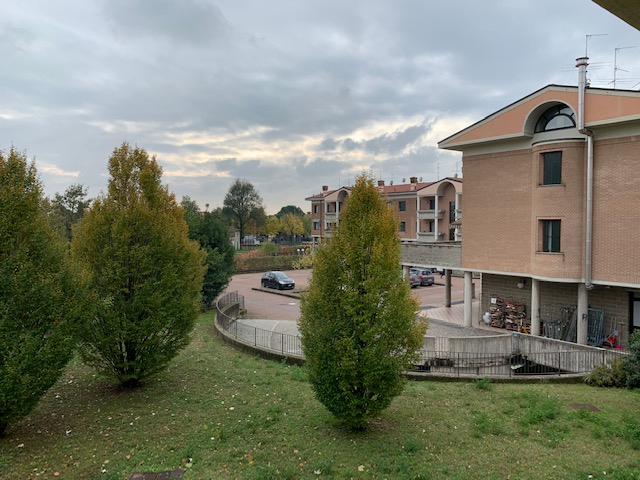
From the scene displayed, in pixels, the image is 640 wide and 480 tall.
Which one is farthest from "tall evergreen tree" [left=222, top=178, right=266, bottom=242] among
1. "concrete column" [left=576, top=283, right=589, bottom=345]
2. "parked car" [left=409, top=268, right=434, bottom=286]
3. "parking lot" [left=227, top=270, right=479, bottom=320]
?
"concrete column" [left=576, top=283, right=589, bottom=345]

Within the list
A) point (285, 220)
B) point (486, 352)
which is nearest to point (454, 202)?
point (486, 352)

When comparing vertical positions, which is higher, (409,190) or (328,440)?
(409,190)

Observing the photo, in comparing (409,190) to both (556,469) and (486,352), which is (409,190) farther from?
(556,469)

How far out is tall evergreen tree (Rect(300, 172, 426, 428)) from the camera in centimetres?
816

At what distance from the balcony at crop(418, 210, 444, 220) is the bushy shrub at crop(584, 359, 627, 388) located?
35545mm

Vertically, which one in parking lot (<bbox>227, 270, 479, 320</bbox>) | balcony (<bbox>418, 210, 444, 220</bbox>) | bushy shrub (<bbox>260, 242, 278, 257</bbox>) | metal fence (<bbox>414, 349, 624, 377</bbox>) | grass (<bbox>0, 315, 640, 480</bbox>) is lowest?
parking lot (<bbox>227, 270, 479, 320</bbox>)

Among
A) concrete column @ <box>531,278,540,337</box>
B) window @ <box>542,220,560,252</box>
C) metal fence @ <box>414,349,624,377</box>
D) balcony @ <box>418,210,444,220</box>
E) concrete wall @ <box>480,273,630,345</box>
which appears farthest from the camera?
balcony @ <box>418,210,444,220</box>

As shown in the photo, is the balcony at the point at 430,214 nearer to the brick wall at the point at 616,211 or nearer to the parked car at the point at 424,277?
the parked car at the point at 424,277

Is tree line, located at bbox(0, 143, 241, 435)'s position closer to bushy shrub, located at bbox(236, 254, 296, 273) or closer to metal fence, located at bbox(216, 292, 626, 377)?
metal fence, located at bbox(216, 292, 626, 377)

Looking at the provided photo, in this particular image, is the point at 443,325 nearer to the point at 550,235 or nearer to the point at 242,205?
the point at 550,235

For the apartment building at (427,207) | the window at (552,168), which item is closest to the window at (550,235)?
the window at (552,168)

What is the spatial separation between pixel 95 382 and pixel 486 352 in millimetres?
12446

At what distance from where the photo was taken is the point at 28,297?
8.36 metres

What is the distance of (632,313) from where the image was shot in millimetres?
16984
